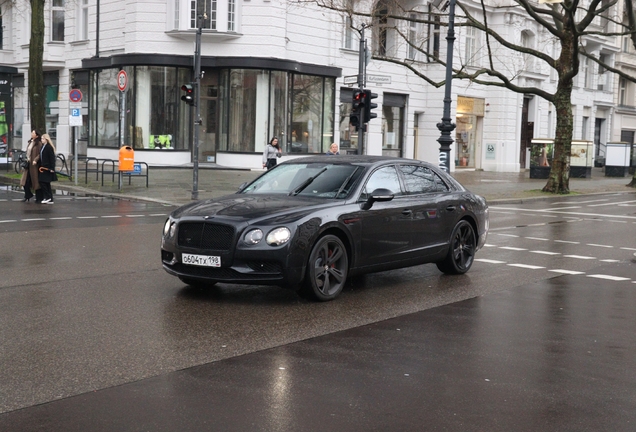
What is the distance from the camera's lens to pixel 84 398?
18.1ft

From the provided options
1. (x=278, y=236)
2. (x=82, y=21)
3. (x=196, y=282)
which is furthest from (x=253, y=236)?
(x=82, y=21)

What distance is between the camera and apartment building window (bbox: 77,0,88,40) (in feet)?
133

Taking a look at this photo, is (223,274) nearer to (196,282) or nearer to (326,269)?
(196,282)

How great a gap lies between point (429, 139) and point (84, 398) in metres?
41.2

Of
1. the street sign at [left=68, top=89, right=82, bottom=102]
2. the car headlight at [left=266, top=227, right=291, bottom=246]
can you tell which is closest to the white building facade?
the street sign at [left=68, top=89, right=82, bottom=102]

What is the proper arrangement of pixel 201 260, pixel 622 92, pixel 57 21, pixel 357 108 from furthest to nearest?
1. pixel 622 92
2. pixel 57 21
3. pixel 357 108
4. pixel 201 260

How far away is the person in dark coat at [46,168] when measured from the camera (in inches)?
842

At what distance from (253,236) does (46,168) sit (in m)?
14.0

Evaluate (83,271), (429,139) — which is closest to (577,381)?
(83,271)

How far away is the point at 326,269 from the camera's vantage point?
30.1 ft

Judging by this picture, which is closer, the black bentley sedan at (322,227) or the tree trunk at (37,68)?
the black bentley sedan at (322,227)

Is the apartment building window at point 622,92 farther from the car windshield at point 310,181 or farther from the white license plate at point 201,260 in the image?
the white license plate at point 201,260

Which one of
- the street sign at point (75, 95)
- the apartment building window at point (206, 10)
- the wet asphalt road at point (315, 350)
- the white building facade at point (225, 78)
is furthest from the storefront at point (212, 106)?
the wet asphalt road at point (315, 350)

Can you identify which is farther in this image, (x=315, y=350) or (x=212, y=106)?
(x=212, y=106)
